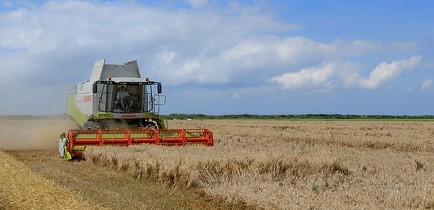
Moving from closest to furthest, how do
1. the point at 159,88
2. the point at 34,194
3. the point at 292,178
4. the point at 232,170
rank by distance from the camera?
the point at 34,194
the point at 292,178
the point at 232,170
the point at 159,88

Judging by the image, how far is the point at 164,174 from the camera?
34.0ft

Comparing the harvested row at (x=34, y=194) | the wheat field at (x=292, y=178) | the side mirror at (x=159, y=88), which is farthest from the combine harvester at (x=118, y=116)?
the harvested row at (x=34, y=194)

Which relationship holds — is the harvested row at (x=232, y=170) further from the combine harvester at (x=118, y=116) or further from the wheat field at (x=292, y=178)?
the combine harvester at (x=118, y=116)

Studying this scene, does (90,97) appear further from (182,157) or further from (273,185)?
(273,185)

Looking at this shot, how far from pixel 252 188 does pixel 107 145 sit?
24.6ft

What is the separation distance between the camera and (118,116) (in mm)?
18141

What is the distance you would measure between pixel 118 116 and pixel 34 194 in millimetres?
9402

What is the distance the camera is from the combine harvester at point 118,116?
52.0 feet

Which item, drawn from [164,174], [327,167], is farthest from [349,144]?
[164,174]

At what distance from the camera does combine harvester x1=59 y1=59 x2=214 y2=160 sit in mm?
15859

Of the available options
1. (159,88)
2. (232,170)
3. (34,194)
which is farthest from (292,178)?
(159,88)

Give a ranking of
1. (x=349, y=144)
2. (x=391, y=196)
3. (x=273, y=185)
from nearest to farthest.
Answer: (x=391, y=196) < (x=273, y=185) < (x=349, y=144)

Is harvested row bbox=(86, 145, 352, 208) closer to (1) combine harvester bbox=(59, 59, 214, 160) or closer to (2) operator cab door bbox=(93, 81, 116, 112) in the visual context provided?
(1) combine harvester bbox=(59, 59, 214, 160)

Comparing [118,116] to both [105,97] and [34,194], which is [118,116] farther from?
[34,194]
